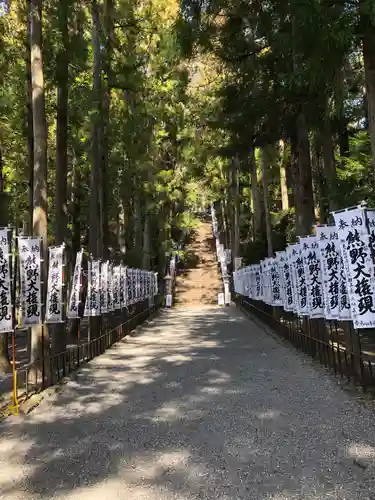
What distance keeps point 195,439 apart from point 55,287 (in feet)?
12.4

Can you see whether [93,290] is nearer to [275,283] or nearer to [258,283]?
[275,283]

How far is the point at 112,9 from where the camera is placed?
13289 mm

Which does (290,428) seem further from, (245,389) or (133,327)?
(133,327)

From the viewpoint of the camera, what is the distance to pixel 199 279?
3734 centimetres

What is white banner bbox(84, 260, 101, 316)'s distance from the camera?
10383 millimetres

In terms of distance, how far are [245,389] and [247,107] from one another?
4302 mm

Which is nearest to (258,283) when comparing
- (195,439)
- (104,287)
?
(104,287)

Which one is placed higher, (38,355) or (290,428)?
(38,355)

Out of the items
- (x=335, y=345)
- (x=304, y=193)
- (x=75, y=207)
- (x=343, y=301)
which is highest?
(x=75, y=207)

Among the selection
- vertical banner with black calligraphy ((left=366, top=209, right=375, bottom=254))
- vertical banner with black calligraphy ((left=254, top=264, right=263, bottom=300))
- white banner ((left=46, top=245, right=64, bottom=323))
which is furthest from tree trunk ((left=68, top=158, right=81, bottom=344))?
vertical banner with black calligraphy ((left=366, top=209, right=375, bottom=254))

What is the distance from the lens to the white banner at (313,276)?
758cm

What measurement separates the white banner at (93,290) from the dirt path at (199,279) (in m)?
20.0

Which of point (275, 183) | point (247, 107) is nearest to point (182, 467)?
point (247, 107)

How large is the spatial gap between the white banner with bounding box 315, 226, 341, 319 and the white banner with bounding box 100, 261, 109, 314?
5.96 meters
